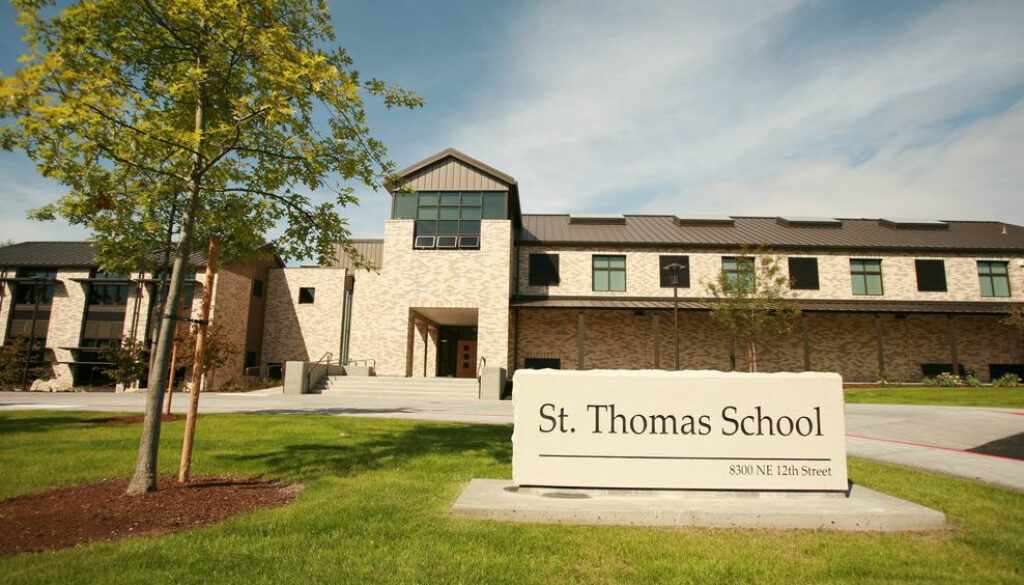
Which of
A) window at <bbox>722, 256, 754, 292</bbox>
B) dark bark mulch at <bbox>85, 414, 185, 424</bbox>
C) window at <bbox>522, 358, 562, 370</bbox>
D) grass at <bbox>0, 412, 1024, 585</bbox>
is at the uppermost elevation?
window at <bbox>722, 256, 754, 292</bbox>

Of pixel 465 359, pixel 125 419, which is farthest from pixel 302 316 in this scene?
pixel 125 419

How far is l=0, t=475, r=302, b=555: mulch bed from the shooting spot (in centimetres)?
417

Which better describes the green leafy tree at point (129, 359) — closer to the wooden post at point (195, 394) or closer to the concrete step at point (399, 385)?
the concrete step at point (399, 385)

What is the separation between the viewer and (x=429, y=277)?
24016 mm

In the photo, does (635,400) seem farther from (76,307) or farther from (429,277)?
(76,307)

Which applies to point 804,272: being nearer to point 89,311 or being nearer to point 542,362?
point 542,362

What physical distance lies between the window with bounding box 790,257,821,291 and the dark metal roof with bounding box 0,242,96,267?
3884 centimetres

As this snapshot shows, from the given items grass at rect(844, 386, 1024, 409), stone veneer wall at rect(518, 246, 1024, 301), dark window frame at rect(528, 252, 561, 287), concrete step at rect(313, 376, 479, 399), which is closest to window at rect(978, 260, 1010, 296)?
stone veneer wall at rect(518, 246, 1024, 301)

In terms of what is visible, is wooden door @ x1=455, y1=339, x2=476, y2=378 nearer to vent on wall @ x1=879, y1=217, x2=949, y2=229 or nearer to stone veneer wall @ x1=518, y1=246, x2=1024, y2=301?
stone veneer wall @ x1=518, y1=246, x2=1024, y2=301

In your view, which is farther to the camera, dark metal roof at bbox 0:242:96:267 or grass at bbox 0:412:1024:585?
dark metal roof at bbox 0:242:96:267

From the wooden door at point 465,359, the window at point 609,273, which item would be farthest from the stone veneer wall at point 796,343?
the wooden door at point 465,359

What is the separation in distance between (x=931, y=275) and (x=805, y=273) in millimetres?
6844

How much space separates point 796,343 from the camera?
1021 inches

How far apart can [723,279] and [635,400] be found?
20674mm
